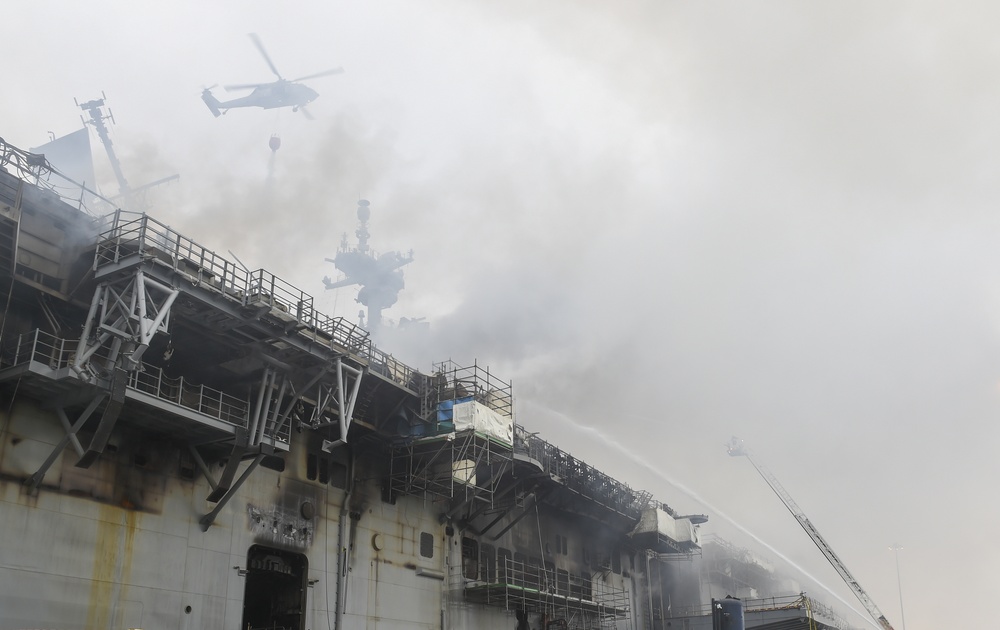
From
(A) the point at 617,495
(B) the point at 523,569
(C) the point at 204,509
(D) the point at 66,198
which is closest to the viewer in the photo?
(D) the point at 66,198

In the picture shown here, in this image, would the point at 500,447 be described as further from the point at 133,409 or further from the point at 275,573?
the point at 133,409

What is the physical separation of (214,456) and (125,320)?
21.3ft

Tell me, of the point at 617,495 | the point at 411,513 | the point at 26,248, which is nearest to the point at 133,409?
the point at 26,248

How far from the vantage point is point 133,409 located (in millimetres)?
24734

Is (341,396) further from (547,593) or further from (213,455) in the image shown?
(547,593)

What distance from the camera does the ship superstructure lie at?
23.3m

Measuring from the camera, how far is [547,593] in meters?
40.6

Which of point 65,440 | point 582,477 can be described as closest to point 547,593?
point 582,477

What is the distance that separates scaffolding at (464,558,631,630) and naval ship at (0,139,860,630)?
0.73 ft

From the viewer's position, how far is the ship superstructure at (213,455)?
2327cm

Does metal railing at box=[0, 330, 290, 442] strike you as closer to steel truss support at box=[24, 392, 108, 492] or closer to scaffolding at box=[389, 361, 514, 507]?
steel truss support at box=[24, 392, 108, 492]

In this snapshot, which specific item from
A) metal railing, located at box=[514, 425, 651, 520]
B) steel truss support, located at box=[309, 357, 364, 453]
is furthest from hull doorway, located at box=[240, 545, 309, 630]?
metal railing, located at box=[514, 425, 651, 520]

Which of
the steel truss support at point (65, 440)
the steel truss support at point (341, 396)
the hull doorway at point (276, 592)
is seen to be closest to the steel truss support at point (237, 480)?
the steel truss support at point (341, 396)

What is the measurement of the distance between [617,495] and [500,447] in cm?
1688
